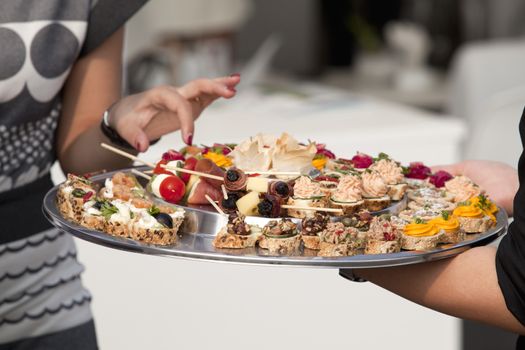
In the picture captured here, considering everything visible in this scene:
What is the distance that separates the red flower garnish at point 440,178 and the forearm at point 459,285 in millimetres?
161

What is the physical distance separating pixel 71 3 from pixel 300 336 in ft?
4.74

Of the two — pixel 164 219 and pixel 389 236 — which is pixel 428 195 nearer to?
pixel 389 236

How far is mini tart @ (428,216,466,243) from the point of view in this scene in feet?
3.40

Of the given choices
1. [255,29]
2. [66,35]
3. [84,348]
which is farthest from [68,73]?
[255,29]

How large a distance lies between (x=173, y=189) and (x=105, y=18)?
379 millimetres

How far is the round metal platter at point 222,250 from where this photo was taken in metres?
0.93

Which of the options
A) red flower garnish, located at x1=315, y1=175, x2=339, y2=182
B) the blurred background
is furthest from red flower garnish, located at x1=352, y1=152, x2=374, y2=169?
the blurred background

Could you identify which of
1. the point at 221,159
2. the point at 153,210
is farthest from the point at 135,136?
the point at 153,210

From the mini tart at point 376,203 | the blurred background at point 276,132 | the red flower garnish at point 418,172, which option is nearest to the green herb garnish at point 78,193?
the mini tart at point 376,203

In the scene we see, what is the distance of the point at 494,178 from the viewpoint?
1.32m

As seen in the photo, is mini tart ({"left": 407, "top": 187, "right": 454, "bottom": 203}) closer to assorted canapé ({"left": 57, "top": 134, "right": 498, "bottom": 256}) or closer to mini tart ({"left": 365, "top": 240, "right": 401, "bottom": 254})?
assorted canapé ({"left": 57, "top": 134, "right": 498, "bottom": 256})

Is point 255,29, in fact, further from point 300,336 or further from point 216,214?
point 216,214

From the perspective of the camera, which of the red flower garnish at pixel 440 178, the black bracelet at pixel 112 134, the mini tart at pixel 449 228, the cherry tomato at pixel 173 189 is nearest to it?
the mini tart at pixel 449 228

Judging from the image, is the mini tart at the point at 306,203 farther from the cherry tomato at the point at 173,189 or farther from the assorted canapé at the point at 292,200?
the cherry tomato at the point at 173,189
